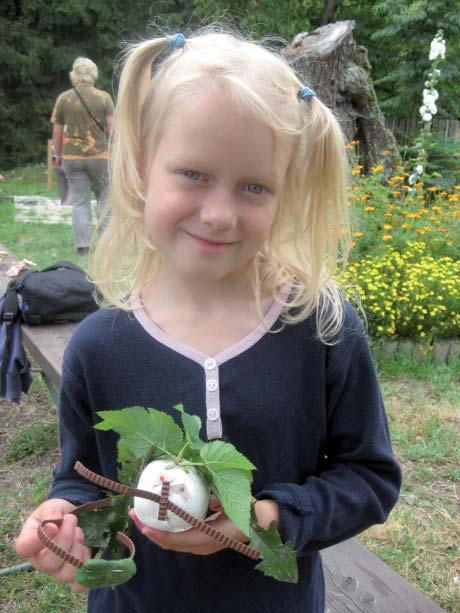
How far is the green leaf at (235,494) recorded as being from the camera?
2.98ft

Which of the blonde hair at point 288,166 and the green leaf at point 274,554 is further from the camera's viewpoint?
the blonde hair at point 288,166

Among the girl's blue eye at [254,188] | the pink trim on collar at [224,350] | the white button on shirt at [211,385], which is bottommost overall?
the white button on shirt at [211,385]

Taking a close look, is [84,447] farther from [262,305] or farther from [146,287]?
[262,305]

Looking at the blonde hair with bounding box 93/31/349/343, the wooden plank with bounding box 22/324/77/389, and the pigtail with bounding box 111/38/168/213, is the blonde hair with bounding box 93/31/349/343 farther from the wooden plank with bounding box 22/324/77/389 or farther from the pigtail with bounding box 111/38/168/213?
the wooden plank with bounding box 22/324/77/389

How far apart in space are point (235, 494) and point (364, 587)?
3.32 feet

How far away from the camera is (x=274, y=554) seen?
973 millimetres

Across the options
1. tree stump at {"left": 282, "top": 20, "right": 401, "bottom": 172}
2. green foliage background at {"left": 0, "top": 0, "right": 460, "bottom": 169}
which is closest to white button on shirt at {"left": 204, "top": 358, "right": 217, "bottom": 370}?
tree stump at {"left": 282, "top": 20, "right": 401, "bottom": 172}

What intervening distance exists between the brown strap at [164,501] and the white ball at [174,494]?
0.01m

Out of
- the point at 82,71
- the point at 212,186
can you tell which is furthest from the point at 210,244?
the point at 82,71

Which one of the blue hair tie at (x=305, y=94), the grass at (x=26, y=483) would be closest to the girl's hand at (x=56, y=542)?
the blue hair tie at (x=305, y=94)

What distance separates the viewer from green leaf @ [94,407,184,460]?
3.28 ft

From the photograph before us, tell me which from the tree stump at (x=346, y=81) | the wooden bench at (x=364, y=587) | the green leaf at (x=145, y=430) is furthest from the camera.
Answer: the tree stump at (x=346, y=81)

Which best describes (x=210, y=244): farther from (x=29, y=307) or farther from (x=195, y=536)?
(x=29, y=307)

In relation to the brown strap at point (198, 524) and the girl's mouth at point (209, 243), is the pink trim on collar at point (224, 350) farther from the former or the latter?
the brown strap at point (198, 524)
